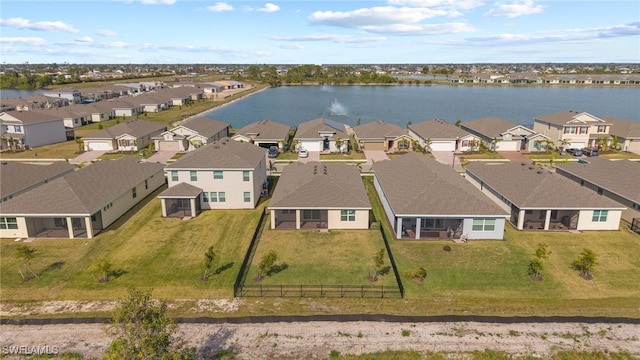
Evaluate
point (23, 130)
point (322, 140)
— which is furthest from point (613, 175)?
point (23, 130)

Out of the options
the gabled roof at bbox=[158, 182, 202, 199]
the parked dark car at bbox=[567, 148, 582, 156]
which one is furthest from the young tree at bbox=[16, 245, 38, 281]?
the parked dark car at bbox=[567, 148, 582, 156]

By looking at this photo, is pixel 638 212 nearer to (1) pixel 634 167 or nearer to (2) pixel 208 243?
(1) pixel 634 167

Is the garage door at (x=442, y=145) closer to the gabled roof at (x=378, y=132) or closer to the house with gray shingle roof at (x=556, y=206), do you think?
the gabled roof at (x=378, y=132)

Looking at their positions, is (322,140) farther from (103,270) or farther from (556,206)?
(103,270)

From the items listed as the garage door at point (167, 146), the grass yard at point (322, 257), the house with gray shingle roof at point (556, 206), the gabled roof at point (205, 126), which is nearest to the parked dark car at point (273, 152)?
the gabled roof at point (205, 126)

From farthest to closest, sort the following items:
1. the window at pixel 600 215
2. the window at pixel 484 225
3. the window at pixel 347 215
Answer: the window at pixel 347 215 < the window at pixel 600 215 < the window at pixel 484 225

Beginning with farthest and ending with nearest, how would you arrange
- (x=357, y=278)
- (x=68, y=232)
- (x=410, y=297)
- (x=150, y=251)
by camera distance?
1. (x=68, y=232)
2. (x=150, y=251)
3. (x=357, y=278)
4. (x=410, y=297)

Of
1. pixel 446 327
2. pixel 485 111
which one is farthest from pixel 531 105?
pixel 446 327
